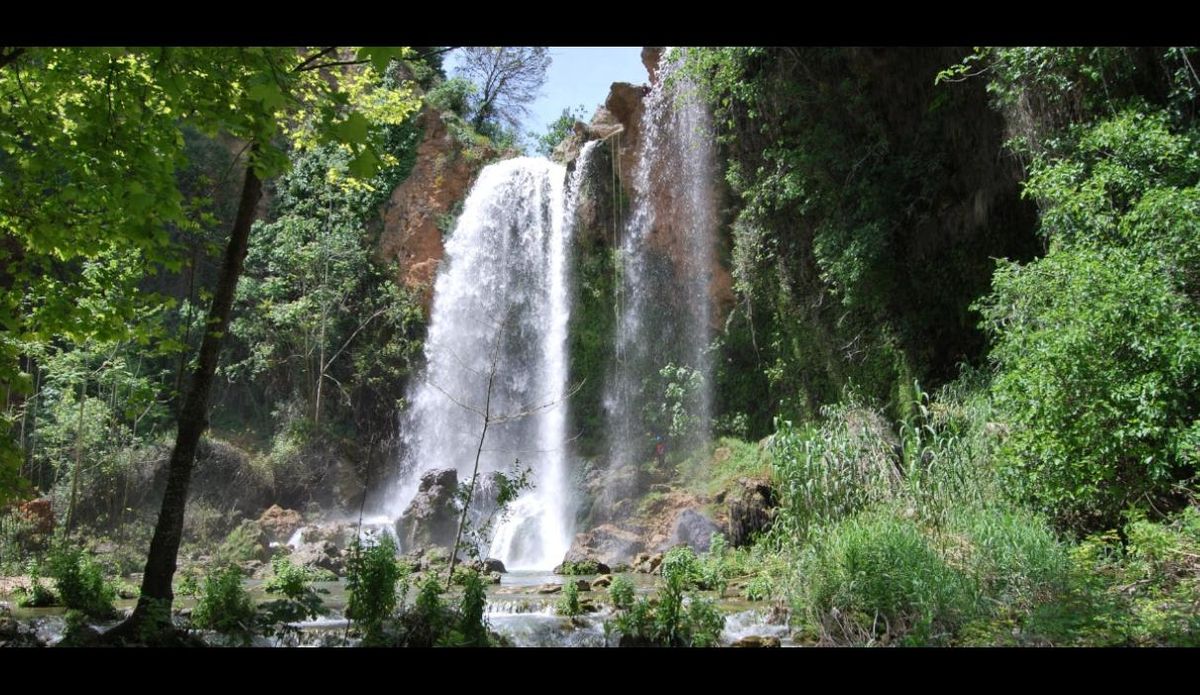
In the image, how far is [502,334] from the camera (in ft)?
59.4

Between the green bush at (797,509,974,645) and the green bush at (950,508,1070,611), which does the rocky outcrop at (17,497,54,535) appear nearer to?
the green bush at (797,509,974,645)

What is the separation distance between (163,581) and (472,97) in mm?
22678

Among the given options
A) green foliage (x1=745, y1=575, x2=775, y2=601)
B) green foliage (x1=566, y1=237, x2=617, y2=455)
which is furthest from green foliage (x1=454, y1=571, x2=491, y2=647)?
green foliage (x1=566, y1=237, x2=617, y2=455)

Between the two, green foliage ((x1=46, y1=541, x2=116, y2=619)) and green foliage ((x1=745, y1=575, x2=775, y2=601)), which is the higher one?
green foliage ((x1=46, y1=541, x2=116, y2=619))

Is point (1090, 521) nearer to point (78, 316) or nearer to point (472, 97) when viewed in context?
point (78, 316)

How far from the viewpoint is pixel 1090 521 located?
22.3 feet

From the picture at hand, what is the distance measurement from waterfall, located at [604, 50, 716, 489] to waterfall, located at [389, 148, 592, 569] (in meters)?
1.37

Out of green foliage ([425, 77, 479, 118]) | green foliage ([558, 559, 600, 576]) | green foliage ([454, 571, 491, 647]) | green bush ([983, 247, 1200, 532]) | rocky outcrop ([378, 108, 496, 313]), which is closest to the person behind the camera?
green foliage ([454, 571, 491, 647])

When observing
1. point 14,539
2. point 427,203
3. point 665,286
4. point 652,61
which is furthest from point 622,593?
point 427,203

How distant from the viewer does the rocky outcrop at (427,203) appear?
19984 millimetres

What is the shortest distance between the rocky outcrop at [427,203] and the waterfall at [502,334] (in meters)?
0.57

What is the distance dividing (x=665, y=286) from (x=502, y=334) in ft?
12.3

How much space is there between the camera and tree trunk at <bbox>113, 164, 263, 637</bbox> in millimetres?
5414
